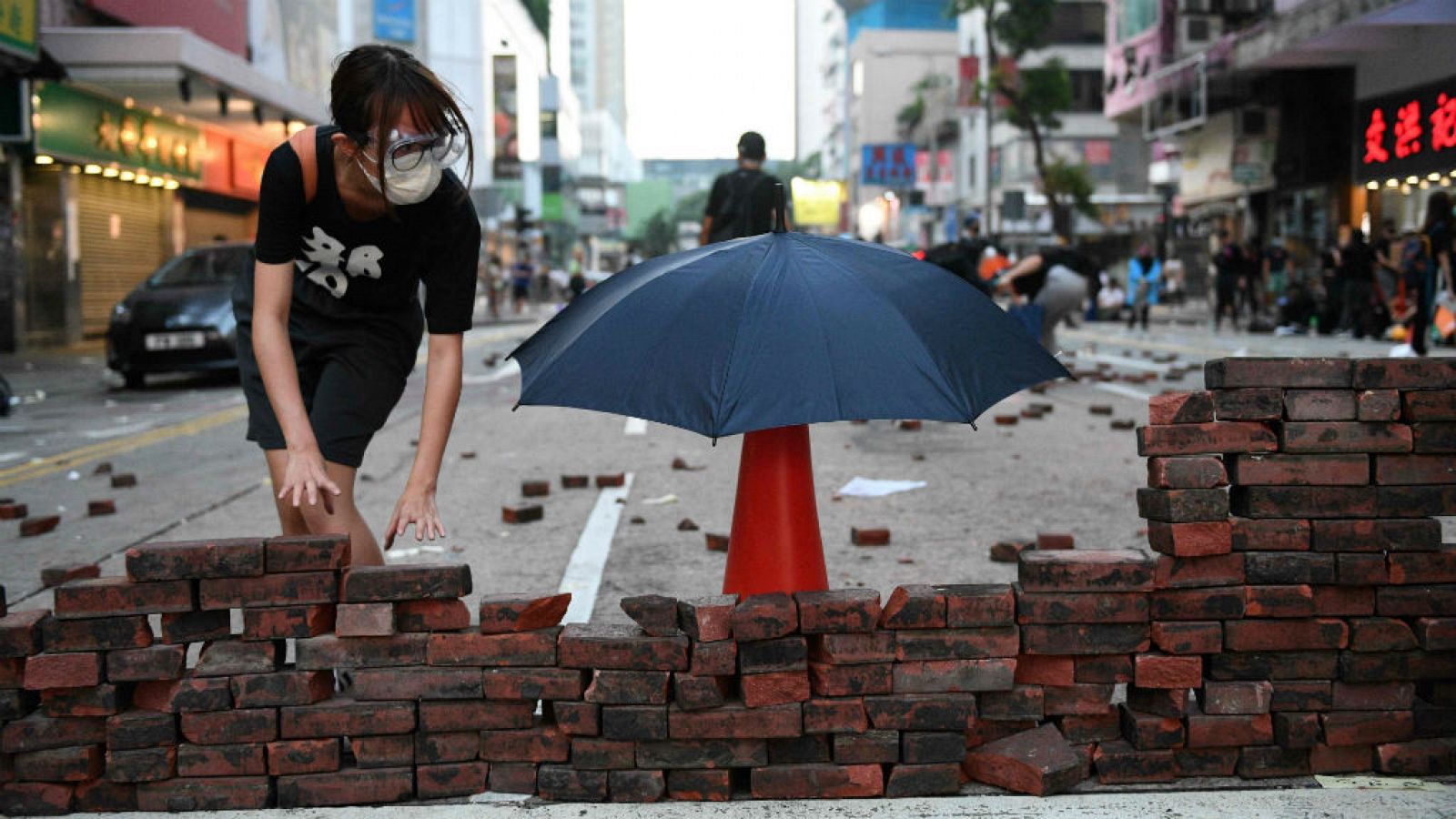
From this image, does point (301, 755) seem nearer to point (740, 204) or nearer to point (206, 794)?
point (206, 794)

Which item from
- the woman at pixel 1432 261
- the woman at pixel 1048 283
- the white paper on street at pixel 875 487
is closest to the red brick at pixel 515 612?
the white paper on street at pixel 875 487

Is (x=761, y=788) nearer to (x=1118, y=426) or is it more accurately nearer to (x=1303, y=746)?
(x=1303, y=746)

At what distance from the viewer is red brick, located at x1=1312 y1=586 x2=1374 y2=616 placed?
3.03 meters

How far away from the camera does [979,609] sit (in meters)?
2.92

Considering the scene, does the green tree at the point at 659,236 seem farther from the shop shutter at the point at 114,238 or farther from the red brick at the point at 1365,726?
the red brick at the point at 1365,726

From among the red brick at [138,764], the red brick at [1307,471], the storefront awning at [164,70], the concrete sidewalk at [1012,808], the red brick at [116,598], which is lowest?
the concrete sidewalk at [1012,808]

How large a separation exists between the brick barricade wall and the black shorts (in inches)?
19.0

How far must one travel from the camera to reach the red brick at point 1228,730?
2.97 meters

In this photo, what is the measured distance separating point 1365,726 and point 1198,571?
494mm

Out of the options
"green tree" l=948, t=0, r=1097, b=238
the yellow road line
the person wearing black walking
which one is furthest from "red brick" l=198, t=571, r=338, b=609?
"green tree" l=948, t=0, r=1097, b=238

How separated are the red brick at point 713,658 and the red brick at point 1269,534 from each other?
114 centimetres

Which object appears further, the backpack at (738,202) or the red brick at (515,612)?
the backpack at (738,202)

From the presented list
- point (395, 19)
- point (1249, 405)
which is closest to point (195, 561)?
point (1249, 405)

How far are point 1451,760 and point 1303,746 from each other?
0.33 meters
